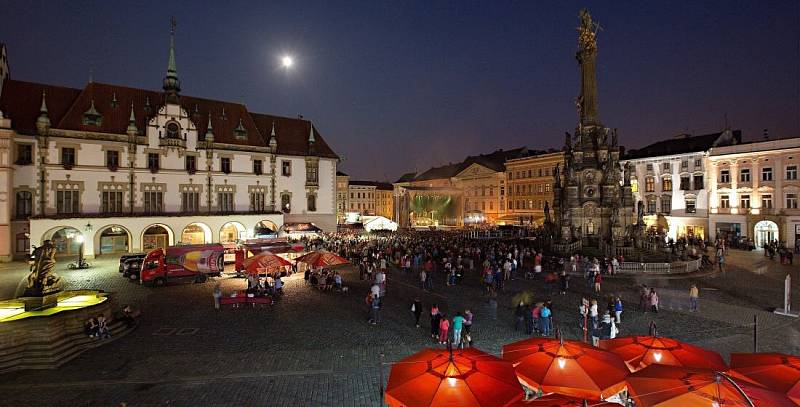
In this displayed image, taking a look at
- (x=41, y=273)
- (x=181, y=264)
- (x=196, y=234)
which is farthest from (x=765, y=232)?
(x=196, y=234)

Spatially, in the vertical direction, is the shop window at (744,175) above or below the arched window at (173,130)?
below

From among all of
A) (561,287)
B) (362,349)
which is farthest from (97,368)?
(561,287)

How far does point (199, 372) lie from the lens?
1027 cm

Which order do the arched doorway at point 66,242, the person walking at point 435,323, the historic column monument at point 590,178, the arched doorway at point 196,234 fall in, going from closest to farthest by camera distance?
1. the person walking at point 435,323
2. the historic column monument at point 590,178
3. the arched doorway at point 66,242
4. the arched doorway at point 196,234

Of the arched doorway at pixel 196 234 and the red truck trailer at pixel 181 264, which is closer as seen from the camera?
the red truck trailer at pixel 181 264

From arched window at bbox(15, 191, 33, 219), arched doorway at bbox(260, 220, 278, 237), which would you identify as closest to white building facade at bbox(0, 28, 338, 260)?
arched window at bbox(15, 191, 33, 219)

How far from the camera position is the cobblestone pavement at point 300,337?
30.3 feet

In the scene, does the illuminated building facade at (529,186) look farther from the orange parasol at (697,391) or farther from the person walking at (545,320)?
the orange parasol at (697,391)

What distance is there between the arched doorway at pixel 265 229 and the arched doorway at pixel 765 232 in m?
43.5

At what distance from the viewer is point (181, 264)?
21766mm

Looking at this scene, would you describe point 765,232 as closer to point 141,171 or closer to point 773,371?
point 773,371

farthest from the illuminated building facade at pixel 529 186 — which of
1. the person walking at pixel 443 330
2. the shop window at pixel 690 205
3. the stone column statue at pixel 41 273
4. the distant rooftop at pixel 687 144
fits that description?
the stone column statue at pixel 41 273

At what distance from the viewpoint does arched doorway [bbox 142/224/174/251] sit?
33.1 metres

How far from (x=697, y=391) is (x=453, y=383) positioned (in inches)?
132
